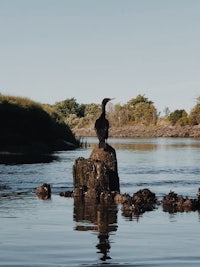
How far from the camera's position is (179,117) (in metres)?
173

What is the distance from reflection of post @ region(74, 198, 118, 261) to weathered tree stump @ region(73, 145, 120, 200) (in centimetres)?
130

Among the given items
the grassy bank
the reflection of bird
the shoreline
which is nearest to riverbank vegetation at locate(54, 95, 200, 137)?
the shoreline

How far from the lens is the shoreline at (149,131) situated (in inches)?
6245

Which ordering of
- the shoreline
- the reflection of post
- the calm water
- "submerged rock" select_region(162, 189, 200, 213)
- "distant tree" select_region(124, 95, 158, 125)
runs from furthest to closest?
"distant tree" select_region(124, 95, 158, 125), the shoreline, "submerged rock" select_region(162, 189, 200, 213), the reflection of post, the calm water

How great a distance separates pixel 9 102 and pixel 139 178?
4212cm

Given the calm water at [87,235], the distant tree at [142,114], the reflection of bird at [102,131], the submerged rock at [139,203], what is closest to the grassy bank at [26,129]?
the reflection of bird at [102,131]

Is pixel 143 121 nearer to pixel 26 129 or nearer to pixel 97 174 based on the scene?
pixel 26 129

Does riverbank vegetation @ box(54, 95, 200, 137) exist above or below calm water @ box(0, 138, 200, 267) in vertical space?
above

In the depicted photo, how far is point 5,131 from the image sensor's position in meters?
68.4

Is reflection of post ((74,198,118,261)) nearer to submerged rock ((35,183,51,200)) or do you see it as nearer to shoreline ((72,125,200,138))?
submerged rock ((35,183,51,200))

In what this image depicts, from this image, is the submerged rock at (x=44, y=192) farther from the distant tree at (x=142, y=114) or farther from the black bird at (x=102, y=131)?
the distant tree at (x=142, y=114)

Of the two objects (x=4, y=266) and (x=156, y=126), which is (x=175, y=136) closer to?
(x=156, y=126)

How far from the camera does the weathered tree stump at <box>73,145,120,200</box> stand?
A: 23.4 metres

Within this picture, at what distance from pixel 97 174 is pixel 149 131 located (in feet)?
489
